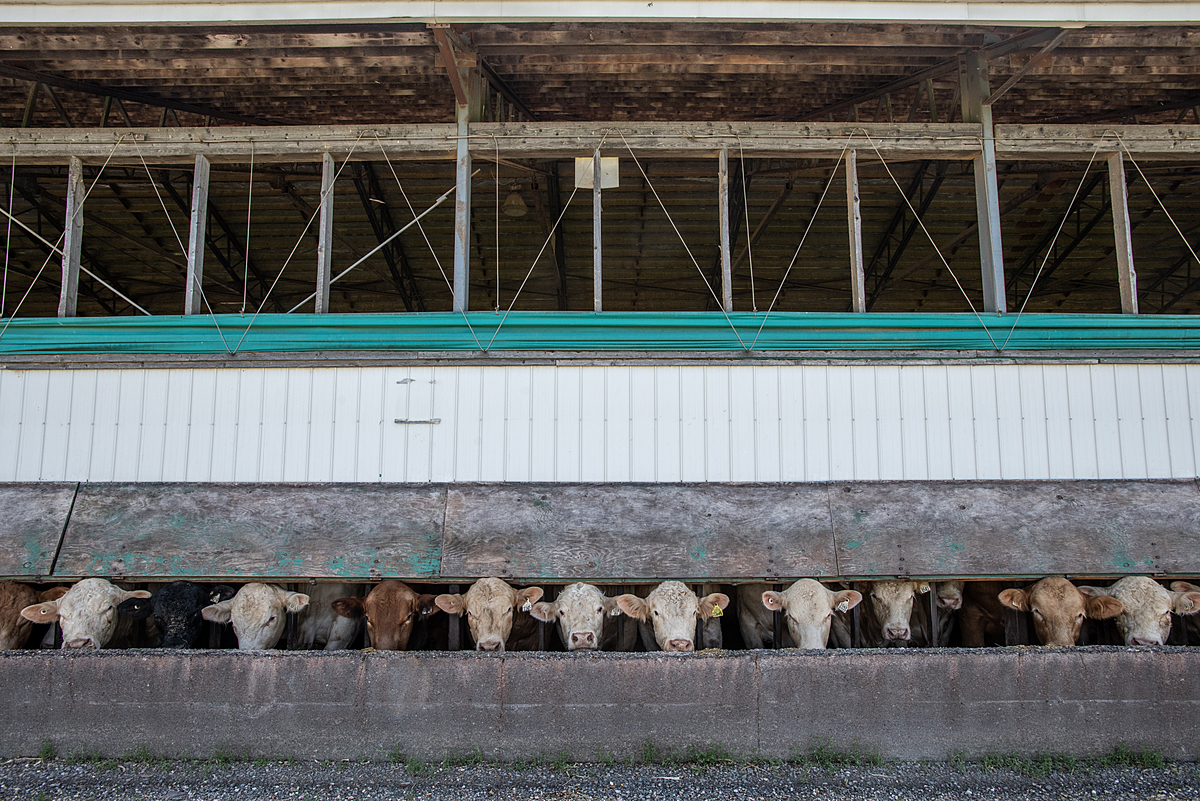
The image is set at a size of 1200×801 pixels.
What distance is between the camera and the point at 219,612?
20.8 ft

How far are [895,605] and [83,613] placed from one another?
23.2 ft

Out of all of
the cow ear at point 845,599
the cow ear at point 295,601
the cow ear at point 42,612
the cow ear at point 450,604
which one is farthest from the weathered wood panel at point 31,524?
the cow ear at point 845,599

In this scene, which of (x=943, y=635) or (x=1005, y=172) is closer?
(x=943, y=635)

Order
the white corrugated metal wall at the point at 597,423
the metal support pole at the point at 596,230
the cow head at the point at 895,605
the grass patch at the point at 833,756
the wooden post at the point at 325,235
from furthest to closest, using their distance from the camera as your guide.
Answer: the wooden post at the point at 325,235
the metal support pole at the point at 596,230
the white corrugated metal wall at the point at 597,423
the cow head at the point at 895,605
the grass patch at the point at 833,756

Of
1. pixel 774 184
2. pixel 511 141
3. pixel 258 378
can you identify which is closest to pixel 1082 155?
pixel 774 184

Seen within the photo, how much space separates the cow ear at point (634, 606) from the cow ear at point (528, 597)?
0.70 meters

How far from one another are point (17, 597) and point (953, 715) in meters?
7.94

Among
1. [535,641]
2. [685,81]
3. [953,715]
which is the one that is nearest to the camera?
[953,715]

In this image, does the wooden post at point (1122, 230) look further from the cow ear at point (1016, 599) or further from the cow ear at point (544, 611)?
the cow ear at point (544, 611)

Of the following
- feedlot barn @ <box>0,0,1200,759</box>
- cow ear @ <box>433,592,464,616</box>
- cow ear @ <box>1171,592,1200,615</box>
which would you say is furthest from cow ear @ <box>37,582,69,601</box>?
cow ear @ <box>1171,592,1200,615</box>

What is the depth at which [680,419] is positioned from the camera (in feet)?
22.8

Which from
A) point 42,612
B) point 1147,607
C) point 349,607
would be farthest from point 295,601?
point 1147,607

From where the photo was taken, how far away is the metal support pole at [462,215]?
746 centimetres

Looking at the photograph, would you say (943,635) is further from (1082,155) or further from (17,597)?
(17,597)
